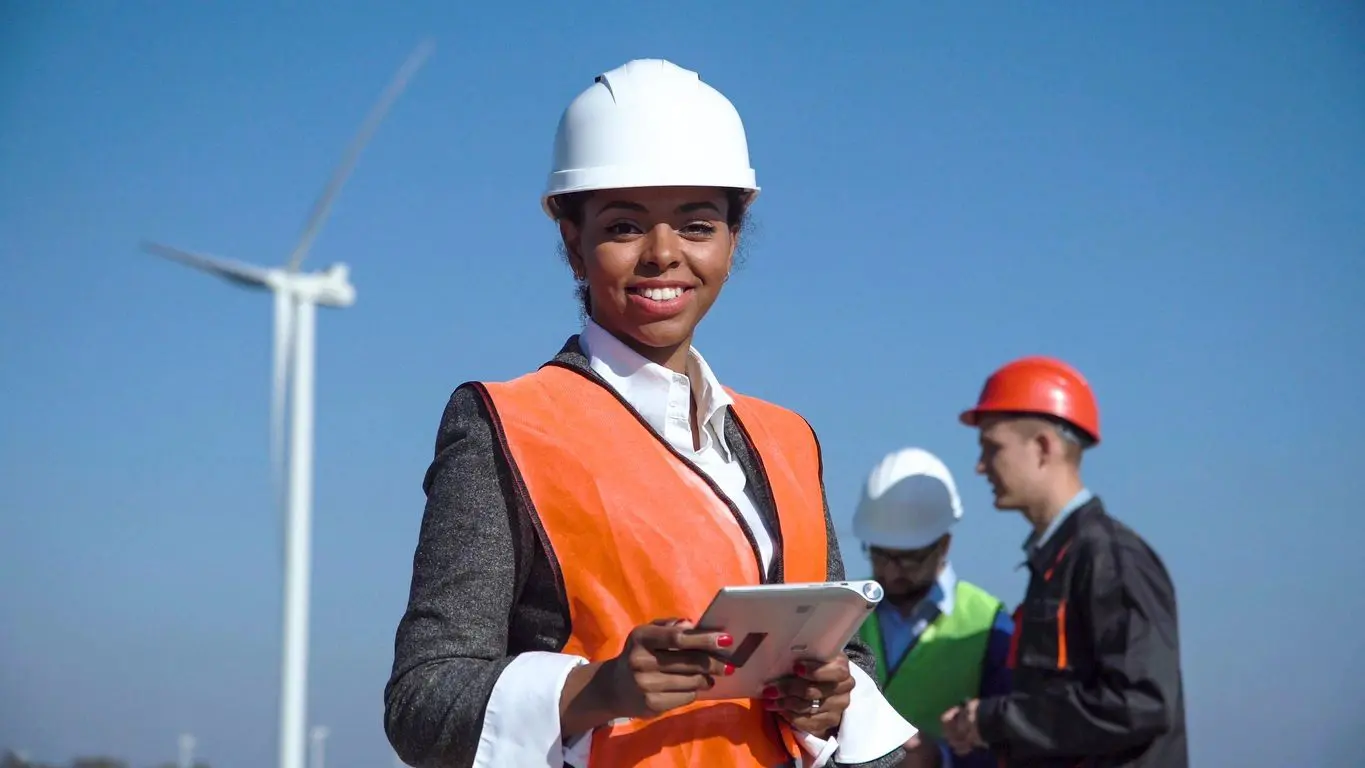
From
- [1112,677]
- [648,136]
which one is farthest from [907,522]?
[648,136]

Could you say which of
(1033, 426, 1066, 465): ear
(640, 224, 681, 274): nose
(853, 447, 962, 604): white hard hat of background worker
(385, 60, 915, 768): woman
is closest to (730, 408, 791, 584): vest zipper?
(385, 60, 915, 768): woman

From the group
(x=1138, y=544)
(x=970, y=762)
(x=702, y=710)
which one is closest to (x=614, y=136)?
(x=702, y=710)

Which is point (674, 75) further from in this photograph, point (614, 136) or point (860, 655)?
point (860, 655)

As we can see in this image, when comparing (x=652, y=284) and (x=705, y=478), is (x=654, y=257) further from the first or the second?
(x=705, y=478)

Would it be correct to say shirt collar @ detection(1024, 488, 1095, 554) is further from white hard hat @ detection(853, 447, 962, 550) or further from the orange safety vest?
the orange safety vest

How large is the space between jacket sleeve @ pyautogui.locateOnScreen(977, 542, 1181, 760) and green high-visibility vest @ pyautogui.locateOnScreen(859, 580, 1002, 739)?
68.6 inches

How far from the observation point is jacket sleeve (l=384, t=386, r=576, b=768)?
128 inches

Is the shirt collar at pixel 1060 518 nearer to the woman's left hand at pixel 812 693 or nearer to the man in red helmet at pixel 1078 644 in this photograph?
the man in red helmet at pixel 1078 644

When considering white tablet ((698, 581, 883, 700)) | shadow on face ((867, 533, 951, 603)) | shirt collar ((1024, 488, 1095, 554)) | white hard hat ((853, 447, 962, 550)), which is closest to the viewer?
white tablet ((698, 581, 883, 700))

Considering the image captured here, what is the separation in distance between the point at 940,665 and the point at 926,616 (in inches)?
13.6

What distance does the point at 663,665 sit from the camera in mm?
3090

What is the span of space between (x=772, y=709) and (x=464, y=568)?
2.27 feet

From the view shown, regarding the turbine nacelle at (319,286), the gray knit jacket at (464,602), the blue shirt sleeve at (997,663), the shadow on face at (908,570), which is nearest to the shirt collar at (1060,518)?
the blue shirt sleeve at (997,663)

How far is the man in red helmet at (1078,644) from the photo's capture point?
22.6 ft
